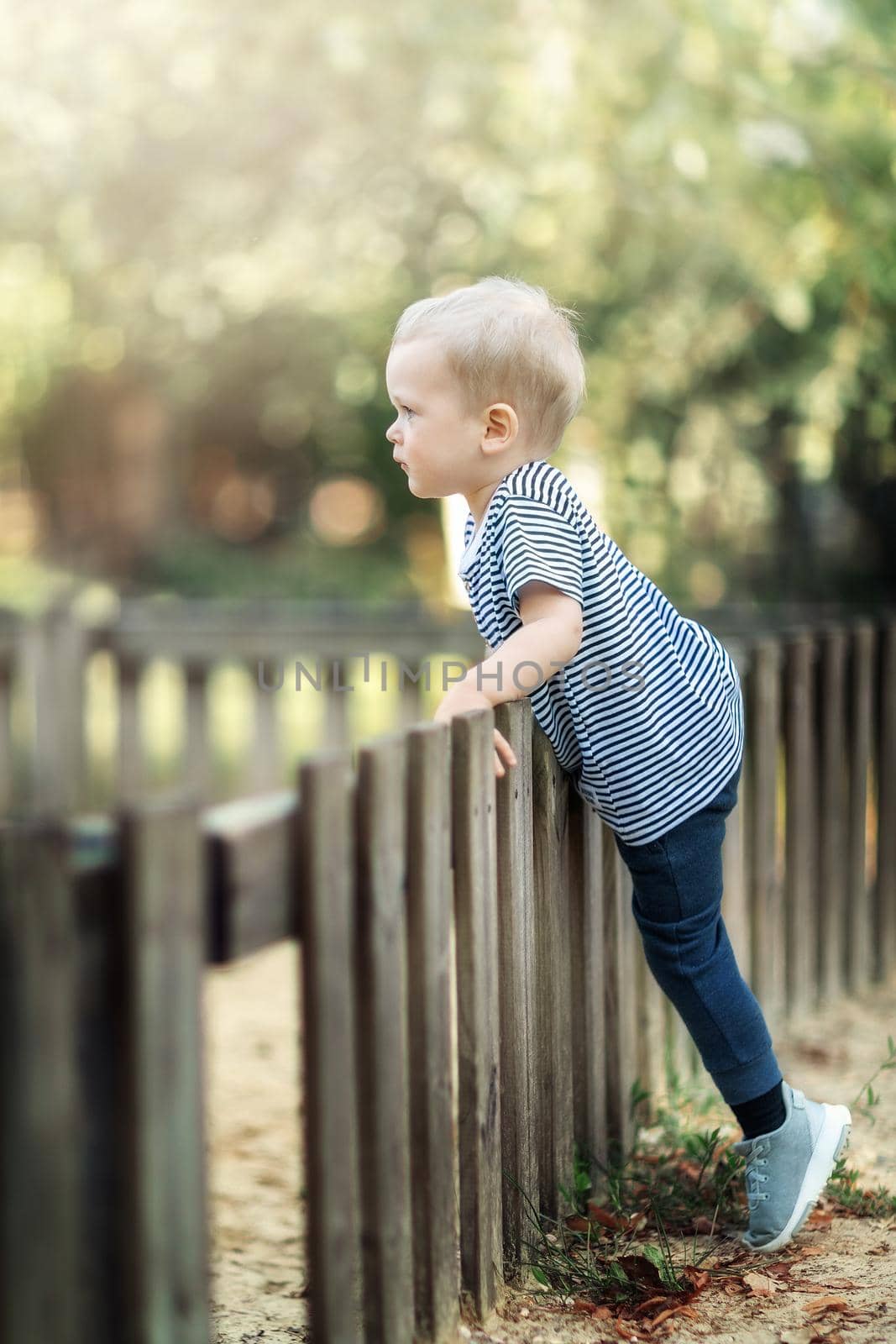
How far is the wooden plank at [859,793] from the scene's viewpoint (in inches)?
174

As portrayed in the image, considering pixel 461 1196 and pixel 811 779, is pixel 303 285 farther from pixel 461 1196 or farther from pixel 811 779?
pixel 461 1196

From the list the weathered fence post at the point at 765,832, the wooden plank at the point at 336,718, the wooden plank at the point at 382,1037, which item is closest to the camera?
the wooden plank at the point at 382,1037

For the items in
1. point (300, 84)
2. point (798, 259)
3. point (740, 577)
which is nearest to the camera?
point (798, 259)

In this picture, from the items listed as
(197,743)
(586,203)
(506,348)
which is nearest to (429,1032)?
(506,348)

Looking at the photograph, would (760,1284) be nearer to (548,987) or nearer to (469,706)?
(548,987)

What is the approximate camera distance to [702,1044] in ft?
8.55

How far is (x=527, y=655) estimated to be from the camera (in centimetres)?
223

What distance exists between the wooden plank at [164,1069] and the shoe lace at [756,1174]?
53.2 inches

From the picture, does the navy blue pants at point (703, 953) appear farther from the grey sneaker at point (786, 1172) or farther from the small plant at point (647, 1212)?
the small plant at point (647, 1212)

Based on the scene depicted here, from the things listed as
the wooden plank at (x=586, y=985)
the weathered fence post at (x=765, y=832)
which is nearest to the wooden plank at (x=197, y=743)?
the weathered fence post at (x=765, y=832)

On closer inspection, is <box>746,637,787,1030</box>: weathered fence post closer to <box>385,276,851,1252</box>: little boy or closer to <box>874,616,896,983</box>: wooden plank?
<box>874,616,896,983</box>: wooden plank

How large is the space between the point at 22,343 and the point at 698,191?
11.9 metres

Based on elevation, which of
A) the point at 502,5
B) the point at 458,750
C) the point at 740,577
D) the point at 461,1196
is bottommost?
the point at 461,1196

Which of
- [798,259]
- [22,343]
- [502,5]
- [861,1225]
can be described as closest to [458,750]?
[861,1225]
